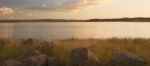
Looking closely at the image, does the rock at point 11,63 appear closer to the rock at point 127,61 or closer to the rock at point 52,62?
the rock at point 52,62

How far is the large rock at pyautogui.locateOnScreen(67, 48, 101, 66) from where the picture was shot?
9484mm

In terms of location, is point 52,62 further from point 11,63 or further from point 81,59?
point 11,63

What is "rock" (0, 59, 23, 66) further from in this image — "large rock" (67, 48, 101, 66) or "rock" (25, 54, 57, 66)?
"large rock" (67, 48, 101, 66)

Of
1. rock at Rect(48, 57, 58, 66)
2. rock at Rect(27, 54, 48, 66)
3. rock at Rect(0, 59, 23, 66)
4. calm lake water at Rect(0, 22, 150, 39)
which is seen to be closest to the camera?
rock at Rect(0, 59, 23, 66)

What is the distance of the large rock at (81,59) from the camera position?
31.1 ft

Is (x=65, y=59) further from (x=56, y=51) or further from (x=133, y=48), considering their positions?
(x=133, y=48)

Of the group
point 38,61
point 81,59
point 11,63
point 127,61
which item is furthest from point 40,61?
point 127,61

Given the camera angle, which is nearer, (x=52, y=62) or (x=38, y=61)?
(x=38, y=61)

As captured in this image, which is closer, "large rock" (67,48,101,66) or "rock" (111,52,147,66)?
"large rock" (67,48,101,66)

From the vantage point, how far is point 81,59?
31.2 ft

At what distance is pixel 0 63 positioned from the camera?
9453 millimetres

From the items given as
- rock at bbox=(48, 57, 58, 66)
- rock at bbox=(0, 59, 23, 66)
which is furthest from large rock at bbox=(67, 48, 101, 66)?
rock at bbox=(0, 59, 23, 66)

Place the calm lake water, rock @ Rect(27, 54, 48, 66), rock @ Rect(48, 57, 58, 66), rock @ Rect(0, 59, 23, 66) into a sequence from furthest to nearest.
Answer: the calm lake water → rock @ Rect(48, 57, 58, 66) → rock @ Rect(27, 54, 48, 66) → rock @ Rect(0, 59, 23, 66)

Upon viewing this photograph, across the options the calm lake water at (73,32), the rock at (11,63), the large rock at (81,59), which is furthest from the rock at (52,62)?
the calm lake water at (73,32)
